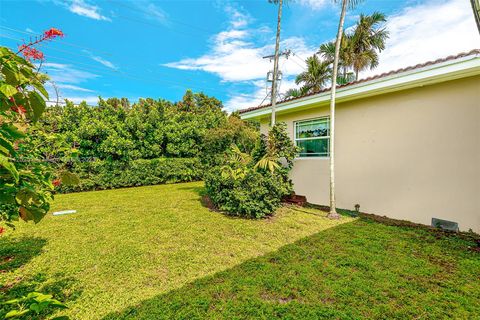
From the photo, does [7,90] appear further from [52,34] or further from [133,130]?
[133,130]

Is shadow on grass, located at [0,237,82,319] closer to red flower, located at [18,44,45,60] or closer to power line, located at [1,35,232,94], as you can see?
red flower, located at [18,44,45,60]

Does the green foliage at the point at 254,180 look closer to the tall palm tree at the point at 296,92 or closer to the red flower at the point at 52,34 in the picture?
the red flower at the point at 52,34

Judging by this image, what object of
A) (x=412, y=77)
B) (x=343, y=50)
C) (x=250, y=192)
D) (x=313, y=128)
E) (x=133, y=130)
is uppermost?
(x=343, y=50)

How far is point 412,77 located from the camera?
16.7 ft

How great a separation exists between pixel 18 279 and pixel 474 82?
30.2 feet

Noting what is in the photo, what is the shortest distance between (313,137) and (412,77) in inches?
134

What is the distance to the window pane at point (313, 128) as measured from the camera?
301 inches

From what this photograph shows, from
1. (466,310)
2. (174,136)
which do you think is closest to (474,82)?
(466,310)

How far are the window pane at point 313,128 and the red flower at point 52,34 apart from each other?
7.33 metres

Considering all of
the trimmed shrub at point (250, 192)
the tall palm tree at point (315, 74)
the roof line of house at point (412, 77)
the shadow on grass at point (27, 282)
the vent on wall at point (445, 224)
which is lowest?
the shadow on grass at point (27, 282)

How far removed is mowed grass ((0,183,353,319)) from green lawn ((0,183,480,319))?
0.07ft

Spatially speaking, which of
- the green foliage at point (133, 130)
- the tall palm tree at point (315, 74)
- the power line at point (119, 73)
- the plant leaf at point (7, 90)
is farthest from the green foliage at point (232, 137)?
the tall palm tree at point (315, 74)

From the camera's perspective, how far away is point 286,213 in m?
6.80

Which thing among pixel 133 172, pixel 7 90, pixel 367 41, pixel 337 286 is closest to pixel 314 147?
pixel 337 286
